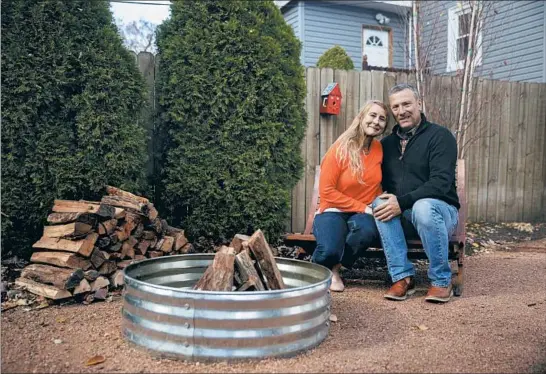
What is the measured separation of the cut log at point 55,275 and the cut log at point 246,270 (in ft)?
3.93

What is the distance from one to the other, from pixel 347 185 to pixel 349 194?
76mm

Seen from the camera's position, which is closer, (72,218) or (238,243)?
(238,243)

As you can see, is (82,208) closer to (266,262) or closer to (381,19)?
(266,262)

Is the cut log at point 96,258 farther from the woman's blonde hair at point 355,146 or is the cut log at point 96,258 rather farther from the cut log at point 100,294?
the woman's blonde hair at point 355,146

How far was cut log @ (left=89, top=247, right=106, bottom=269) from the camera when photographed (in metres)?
3.30

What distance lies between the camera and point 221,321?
2.16 m

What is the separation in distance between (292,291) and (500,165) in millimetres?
5436

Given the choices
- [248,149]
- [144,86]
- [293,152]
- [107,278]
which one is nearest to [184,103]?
[144,86]

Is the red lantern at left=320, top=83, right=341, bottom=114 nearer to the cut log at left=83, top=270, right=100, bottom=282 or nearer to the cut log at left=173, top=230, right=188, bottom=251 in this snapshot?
the cut log at left=173, top=230, right=188, bottom=251

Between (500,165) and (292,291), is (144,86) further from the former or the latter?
(500,165)

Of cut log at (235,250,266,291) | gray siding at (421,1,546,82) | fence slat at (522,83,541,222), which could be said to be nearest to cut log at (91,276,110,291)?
cut log at (235,250,266,291)

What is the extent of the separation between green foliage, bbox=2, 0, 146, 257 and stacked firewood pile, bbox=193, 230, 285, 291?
1.50m

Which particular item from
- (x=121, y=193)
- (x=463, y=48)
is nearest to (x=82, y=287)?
(x=121, y=193)

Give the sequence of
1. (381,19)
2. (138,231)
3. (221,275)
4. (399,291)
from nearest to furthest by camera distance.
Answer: (221,275) < (399,291) < (138,231) < (381,19)
